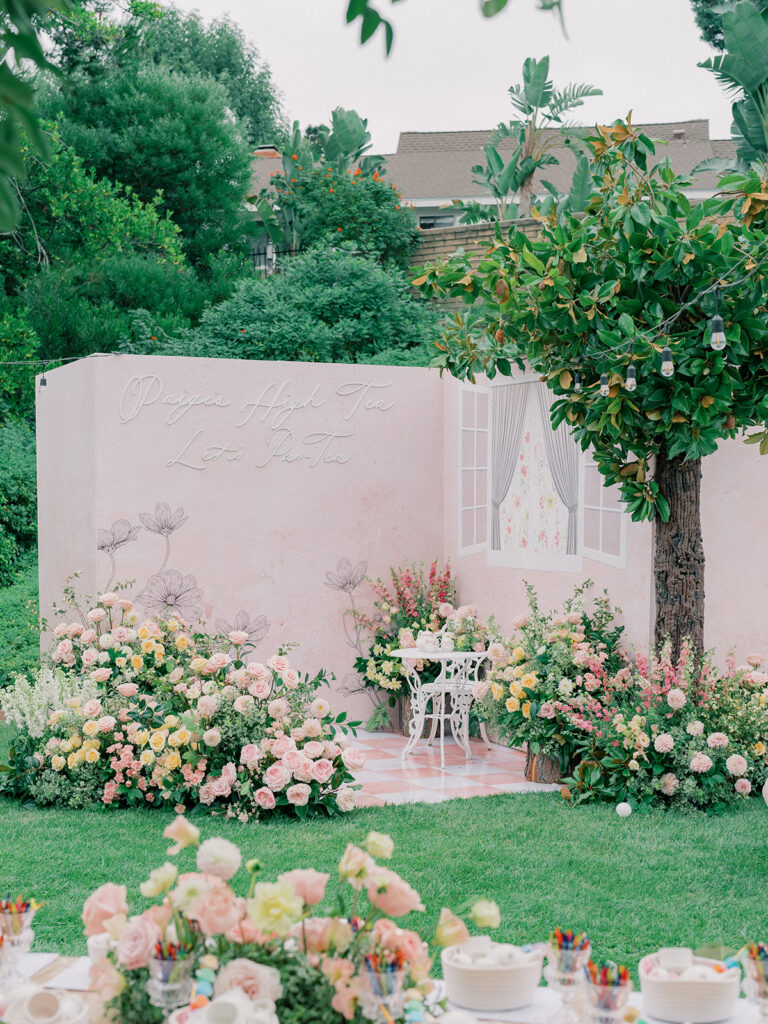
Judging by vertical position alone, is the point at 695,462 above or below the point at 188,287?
below

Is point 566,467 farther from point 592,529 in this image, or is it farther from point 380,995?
point 380,995

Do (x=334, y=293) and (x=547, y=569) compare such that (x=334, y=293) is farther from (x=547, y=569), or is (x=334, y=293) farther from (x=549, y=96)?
(x=547, y=569)

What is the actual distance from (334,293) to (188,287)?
4.14 meters

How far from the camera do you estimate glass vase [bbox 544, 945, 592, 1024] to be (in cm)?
202

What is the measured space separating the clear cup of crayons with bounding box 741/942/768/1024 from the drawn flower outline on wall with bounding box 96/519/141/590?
22.8 ft

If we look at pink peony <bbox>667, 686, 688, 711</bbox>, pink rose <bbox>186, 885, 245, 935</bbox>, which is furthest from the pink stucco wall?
pink rose <bbox>186, 885, 245, 935</bbox>

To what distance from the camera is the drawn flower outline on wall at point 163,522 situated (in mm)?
8641

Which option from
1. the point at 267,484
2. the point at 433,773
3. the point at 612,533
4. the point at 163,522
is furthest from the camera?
the point at 267,484

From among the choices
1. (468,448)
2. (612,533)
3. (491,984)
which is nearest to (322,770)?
(612,533)

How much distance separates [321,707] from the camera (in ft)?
21.9

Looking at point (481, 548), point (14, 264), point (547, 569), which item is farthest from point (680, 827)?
point (14, 264)

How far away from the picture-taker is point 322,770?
251 inches

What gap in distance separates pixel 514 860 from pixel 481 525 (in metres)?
4.13

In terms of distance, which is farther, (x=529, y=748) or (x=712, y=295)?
(x=529, y=748)
